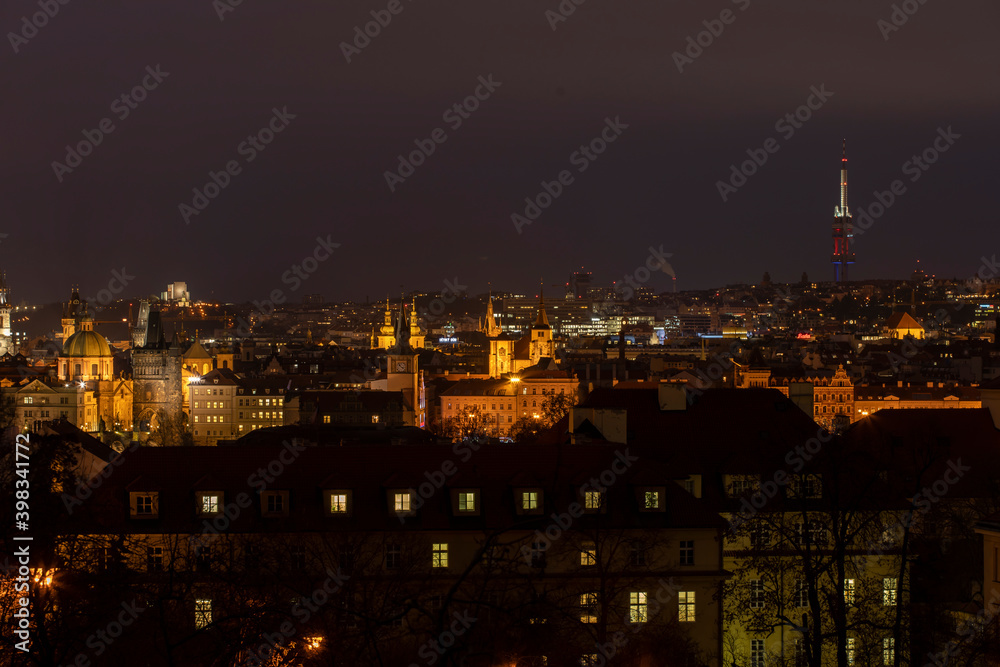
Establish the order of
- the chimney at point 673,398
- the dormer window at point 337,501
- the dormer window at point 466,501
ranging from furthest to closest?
the chimney at point 673,398
the dormer window at point 466,501
the dormer window at point 337,501

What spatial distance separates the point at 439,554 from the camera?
22.1m

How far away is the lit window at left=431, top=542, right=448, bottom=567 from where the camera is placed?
869 inches

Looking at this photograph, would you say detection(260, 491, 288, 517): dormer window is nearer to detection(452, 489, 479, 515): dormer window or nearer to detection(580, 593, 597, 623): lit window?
detection(452, 489, 479, 515): dormer window

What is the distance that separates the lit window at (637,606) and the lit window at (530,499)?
2.07 meters

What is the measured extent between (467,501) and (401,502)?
3.38 ft

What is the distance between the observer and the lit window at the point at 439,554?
72.4 feet

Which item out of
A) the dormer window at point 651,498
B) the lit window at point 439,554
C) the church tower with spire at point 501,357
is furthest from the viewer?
the church tower with spire at point 501,357

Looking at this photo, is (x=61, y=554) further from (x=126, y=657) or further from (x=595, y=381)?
(x=595, y=381)

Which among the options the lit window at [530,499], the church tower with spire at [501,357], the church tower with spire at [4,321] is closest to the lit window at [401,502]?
the lit window at [530,499]

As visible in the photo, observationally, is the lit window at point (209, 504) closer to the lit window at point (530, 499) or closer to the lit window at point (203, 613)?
the lit window at point (203, 613)

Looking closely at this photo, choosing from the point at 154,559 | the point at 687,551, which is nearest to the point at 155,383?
the point at 154,559

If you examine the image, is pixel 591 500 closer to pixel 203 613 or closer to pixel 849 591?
pixel 849 591

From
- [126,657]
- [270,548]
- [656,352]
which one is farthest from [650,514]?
[656,352]

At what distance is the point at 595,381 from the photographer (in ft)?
352
